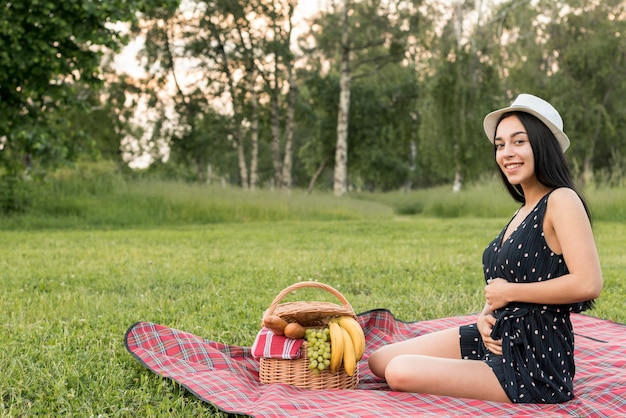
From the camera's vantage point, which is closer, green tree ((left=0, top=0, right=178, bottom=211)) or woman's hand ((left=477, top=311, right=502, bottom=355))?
woman's hand ((left=477, top=311, right=502, bottom=355))

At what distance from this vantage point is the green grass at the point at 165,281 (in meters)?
3.66

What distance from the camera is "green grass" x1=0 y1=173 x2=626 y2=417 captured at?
366 cm

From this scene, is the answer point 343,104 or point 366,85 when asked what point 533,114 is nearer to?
point 343,104

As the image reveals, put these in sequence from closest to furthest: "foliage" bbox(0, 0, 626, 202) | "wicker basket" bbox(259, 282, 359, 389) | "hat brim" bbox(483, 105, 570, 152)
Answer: "hat brim" bbox(483, 105, 570, 152) < "wicker basket" bbox(259, 282, 359, 389) < "foliage" bbox(0, 0, 626, 202)

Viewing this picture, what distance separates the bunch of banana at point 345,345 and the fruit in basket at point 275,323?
0.27 m

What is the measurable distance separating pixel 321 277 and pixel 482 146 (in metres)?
21.4

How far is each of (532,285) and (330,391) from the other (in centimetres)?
124

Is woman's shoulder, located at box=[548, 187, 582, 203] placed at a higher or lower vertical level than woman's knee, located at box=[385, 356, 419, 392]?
higher

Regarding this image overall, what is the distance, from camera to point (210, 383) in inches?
140

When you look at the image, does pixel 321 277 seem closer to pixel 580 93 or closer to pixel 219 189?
pixel 219 189

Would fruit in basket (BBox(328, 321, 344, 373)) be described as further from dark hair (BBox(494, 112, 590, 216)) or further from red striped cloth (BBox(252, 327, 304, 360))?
dark hair (BBox(494, 112, 590, 216))

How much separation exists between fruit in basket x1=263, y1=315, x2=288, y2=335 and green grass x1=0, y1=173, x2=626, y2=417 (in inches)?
22.7

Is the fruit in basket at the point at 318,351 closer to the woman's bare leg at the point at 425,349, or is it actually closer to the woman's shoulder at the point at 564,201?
the woman's bare leg at the point at 425,349

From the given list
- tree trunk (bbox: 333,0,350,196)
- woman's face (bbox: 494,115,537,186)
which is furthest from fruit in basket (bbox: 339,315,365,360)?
tree trunk (bbox: 333,0,350,196)
